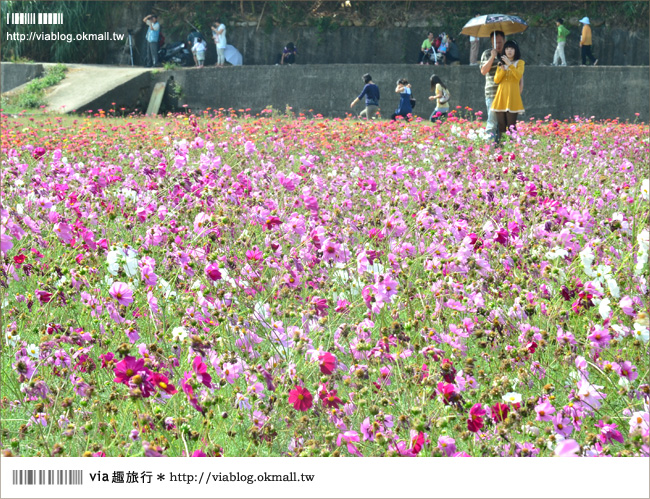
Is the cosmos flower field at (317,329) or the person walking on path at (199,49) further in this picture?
the person walking on path at (199,49)

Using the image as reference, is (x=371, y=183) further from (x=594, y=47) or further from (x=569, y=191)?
(x=594, y=47)

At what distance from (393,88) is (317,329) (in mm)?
15069

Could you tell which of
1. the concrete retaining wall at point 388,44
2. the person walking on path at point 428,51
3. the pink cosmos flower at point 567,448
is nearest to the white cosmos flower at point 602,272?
the pink cosmos flower at point 567,448

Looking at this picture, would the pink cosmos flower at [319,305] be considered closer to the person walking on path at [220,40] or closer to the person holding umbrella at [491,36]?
the person holding umbrella at [491,36]

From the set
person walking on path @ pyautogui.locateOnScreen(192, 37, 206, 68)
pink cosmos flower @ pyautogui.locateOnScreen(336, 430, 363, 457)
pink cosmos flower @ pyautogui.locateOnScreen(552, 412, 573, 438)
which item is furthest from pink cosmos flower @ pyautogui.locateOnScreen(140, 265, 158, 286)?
person walking on path @ pyautogui.locateOnScreen(192, 37, 206, 68)

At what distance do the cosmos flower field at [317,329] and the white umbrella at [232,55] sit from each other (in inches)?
643

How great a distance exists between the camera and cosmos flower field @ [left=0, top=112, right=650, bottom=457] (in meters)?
1.80

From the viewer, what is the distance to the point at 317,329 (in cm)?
219

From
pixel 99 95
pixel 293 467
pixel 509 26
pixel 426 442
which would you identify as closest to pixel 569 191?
pixel 426 442

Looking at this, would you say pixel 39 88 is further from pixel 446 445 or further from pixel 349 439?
pixel 446 445

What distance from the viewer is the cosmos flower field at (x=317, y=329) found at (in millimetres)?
1800

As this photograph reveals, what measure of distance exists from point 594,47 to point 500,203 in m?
16.5

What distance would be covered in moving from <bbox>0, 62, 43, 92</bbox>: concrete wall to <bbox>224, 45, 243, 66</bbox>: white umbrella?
174 inches

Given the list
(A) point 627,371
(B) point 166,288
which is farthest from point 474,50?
(A) point 627,371
